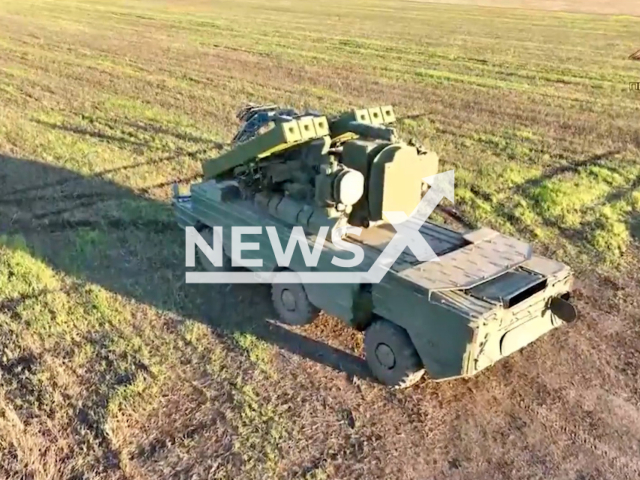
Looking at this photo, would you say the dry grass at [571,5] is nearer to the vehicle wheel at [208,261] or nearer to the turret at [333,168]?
the vehicle wheel at [208,261]

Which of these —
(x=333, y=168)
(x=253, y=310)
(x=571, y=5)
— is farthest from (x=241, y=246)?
(x=571, y=5)

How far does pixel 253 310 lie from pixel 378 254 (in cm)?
175

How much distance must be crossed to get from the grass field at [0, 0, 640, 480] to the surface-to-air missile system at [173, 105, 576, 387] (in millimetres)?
525

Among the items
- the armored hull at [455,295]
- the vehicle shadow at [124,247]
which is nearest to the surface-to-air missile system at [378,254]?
the armored hull at [455,295]

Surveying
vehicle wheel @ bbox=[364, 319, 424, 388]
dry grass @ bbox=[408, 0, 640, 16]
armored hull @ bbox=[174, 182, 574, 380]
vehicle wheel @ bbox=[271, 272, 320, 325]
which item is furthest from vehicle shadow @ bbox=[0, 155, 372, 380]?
dry grass @ bbox=[408, 0, 640, 16]

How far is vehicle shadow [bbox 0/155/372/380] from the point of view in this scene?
6911 mm

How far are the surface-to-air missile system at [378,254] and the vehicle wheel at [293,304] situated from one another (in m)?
0.01

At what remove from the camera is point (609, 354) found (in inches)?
261

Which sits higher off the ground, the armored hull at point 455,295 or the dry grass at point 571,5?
the dry grass at point 571,5

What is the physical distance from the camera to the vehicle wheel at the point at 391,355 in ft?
19.0

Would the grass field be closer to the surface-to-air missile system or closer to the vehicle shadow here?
the vehicle shadow

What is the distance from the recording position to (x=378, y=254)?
19.7 ft

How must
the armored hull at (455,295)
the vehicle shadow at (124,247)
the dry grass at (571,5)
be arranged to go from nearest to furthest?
the armored hull at (455,295) < the vehicle shadow at (124,247) < the dry grass at (571,5)

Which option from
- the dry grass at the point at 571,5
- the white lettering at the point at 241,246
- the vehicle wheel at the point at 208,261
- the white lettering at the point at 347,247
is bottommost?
the vehicle wheel at the point at 208,261
